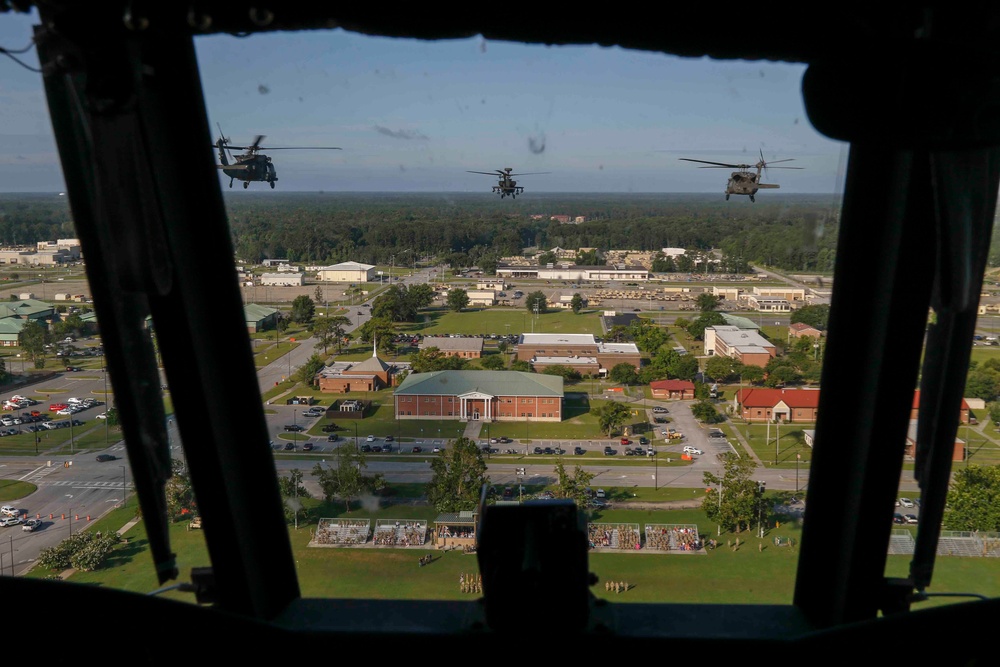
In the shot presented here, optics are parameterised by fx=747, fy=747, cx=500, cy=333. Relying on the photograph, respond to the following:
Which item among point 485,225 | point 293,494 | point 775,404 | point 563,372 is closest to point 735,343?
point 775,404

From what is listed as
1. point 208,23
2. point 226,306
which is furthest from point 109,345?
point 208,23

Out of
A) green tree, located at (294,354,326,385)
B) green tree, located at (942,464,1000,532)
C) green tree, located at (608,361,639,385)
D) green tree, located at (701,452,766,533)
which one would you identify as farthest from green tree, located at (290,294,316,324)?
green tree, located at (942,464,1000,532)

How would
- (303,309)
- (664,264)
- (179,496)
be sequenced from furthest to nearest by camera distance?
(664,264)
(303,309)
(179,496)

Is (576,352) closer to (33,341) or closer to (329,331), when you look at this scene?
(329,331)

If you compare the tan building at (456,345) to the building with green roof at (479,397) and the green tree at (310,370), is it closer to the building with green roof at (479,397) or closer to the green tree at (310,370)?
the building with green roof at (479,397)

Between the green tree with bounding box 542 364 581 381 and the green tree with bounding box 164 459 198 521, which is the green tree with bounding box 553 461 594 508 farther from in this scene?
the green tree with bounding box 164 459 198 521

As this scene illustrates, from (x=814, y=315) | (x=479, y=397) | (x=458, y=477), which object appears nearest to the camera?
(x=814, y=315)
